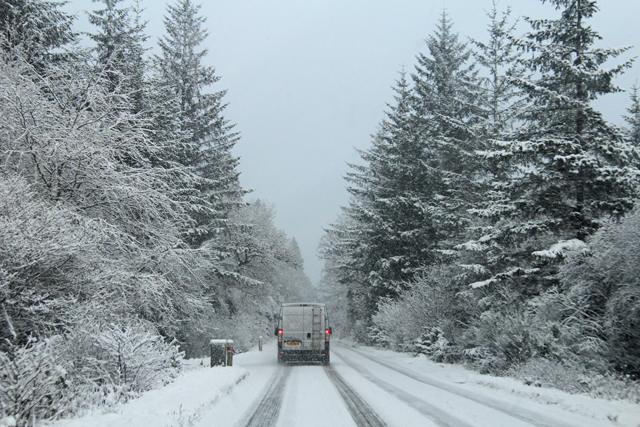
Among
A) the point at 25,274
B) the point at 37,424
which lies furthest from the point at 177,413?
the point at 25,274

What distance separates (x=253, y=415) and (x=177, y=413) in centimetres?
137

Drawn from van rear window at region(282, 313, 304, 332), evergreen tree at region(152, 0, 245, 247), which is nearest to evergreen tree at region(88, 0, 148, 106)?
evergreen tree at region(152, 0, 245, 247)

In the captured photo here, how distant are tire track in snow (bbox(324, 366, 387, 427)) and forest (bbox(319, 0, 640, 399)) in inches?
167

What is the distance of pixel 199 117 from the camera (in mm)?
23125

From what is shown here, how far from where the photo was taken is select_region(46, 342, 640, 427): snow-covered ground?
6422 millimetres

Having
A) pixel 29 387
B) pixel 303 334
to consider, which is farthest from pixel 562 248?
pixel 29 387

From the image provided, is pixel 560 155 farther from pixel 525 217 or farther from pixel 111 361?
pixel 111 361

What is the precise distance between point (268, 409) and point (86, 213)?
812cm

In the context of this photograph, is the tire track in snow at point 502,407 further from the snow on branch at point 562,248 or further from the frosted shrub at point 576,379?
the snow on branch at point 562,248

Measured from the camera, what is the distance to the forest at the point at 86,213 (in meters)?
7.54

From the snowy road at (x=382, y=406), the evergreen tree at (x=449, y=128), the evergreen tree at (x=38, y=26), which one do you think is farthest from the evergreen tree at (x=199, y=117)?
the snowy road at (x=382, y=406)

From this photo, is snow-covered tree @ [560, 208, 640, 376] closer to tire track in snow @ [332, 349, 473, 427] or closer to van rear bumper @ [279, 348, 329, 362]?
tire track in snow @ [332, 349, 473, 427]

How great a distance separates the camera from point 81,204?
474 inches

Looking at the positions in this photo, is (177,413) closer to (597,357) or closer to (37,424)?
(37,424)
